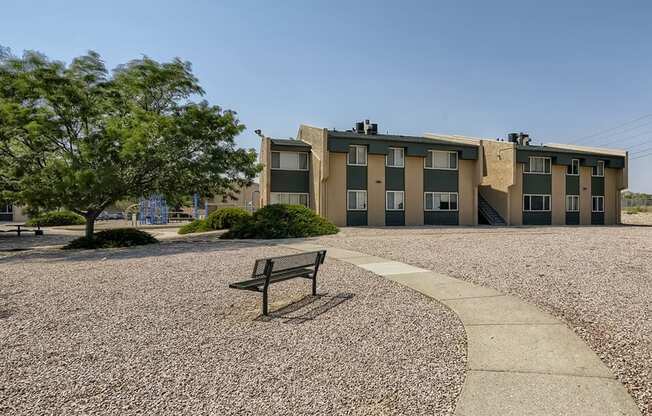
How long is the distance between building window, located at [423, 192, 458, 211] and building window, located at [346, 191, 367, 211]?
16.8 ft

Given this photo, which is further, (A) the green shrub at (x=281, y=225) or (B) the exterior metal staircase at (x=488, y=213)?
(B) the exterior metal staircase at (x=488, y=213)

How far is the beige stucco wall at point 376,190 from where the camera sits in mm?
29594

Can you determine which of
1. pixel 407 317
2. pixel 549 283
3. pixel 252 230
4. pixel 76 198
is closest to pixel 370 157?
pixel 252 230

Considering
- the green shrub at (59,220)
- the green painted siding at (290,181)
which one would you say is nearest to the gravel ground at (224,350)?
the green painted siding at (290,181)

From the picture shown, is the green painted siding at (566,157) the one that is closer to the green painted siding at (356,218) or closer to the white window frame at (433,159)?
the white window frame at (433,159)

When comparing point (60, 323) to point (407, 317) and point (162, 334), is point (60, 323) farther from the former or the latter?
point (407, 317)

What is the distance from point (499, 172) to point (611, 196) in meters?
13.0

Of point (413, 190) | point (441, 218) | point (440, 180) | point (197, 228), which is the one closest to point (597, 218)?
point (441, 218)

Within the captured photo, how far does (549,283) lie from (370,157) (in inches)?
879

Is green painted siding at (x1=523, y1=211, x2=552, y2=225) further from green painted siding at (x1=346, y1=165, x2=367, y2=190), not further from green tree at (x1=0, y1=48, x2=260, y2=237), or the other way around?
green tree at (x1=0, y1=48, x2=260, y2=237)

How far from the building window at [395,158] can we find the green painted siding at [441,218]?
438 cm

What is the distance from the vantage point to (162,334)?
17.1 feet

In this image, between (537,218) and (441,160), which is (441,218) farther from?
(537,218)

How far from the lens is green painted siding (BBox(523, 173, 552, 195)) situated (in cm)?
3359
